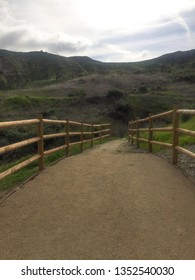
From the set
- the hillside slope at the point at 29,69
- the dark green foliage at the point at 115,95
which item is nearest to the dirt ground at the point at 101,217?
the dark green foliage at the point at 115,95

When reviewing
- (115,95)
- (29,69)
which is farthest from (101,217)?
(29,69)

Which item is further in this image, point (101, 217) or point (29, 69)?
point (29, 69)

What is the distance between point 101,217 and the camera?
4.94 m

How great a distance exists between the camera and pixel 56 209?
5355 mm

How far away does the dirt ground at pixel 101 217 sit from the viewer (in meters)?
4.00

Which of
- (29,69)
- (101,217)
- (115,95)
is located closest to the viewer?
(101,217)

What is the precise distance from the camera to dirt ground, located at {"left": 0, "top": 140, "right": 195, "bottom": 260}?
13.1ft

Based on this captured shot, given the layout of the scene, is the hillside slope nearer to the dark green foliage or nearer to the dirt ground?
the dark green foliage

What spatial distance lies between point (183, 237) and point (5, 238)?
2073mm

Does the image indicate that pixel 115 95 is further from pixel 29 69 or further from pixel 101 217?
pixel 29 69

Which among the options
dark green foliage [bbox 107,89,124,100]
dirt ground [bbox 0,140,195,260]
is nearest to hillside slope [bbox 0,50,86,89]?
dark green foliage [bbox 107,89,124,100]

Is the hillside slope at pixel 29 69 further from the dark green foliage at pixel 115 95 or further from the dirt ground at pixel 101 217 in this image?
the dirt ground at pixel 101 217
